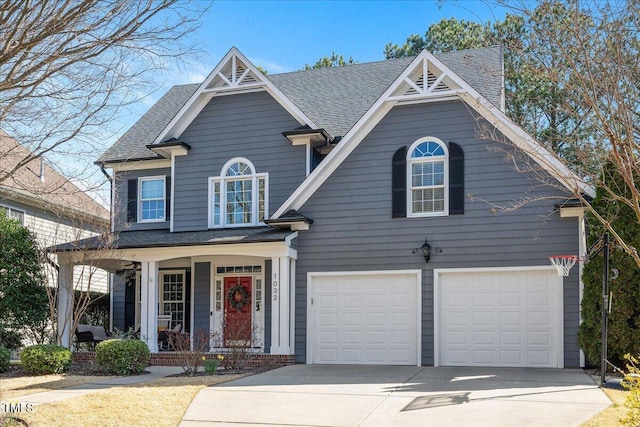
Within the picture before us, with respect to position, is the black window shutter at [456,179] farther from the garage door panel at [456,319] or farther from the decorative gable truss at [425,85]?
the garage door panel at [456,319]

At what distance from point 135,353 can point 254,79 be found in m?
7.63

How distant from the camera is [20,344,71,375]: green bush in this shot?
15305 mm

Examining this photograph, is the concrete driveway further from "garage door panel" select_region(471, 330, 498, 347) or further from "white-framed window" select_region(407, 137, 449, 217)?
"white-framed window" select_region(407, 137, 449, 217)

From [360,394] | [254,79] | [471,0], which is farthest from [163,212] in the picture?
[471,0]

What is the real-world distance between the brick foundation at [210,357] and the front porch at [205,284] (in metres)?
0.02

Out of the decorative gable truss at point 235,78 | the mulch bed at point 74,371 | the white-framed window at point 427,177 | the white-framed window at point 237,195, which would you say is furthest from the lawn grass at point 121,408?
the decorative gable truss at point 235,78

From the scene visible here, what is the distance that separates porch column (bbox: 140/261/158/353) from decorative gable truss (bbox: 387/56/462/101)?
704 cm

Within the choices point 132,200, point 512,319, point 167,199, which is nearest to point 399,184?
point 512,319

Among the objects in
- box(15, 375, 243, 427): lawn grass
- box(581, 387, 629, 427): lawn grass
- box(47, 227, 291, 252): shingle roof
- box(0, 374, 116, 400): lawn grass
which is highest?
box(47, 227, 291, 252): shingle roof

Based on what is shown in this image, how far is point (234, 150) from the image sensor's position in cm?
1914

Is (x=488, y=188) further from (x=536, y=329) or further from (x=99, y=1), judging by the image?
(x=99, y=1)

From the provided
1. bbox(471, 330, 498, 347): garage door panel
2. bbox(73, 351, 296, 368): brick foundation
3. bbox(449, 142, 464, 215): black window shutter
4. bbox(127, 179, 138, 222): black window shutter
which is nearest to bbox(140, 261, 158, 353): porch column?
bbox(73, 351, 296, 368): brick foundation

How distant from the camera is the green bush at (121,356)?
15180 millimetres

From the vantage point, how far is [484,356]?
15891mm
